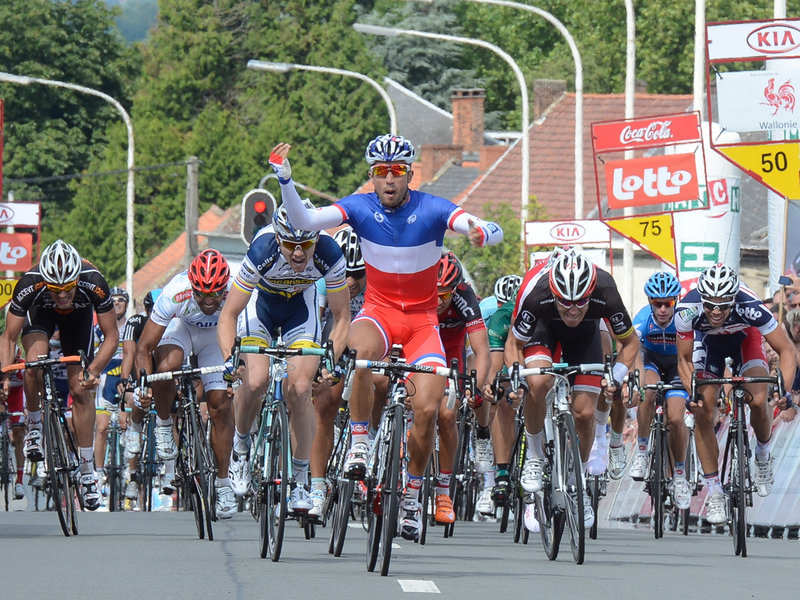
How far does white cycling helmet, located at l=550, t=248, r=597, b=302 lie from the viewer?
1394 cm

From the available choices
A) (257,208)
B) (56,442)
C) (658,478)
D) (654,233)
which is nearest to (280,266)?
(56,442)

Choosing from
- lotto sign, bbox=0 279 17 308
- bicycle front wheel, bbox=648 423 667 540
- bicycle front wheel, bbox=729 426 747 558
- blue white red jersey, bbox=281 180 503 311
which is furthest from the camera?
lotto sign, bbox=0 279 17 308

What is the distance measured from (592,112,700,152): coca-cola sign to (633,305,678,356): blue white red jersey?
26.4ft

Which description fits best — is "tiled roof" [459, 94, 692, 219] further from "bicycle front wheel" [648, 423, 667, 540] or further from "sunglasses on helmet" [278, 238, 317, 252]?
"sunglasses on helmet" [278, 238, 317, 252]

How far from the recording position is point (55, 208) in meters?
84.0

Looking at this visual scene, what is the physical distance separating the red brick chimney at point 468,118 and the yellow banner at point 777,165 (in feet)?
185

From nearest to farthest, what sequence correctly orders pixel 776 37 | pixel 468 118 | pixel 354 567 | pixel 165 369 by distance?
pixel 354 567 < pixel 165 369 < pixel 776 37 < pixel 468 118

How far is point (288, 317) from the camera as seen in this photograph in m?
14.9

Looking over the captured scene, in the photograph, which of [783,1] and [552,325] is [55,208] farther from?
[552,325]

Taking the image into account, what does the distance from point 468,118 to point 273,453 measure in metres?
69.6

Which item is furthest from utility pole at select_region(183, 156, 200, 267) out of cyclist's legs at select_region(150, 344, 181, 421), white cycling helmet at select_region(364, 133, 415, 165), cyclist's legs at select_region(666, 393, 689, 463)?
white cycling helmet at select_region(364, 133, 415, 165)

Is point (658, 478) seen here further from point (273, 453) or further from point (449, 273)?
point (273, 453)

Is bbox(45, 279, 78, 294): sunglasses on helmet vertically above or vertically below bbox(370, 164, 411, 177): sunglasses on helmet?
below

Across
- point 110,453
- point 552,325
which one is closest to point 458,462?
point 552,325
